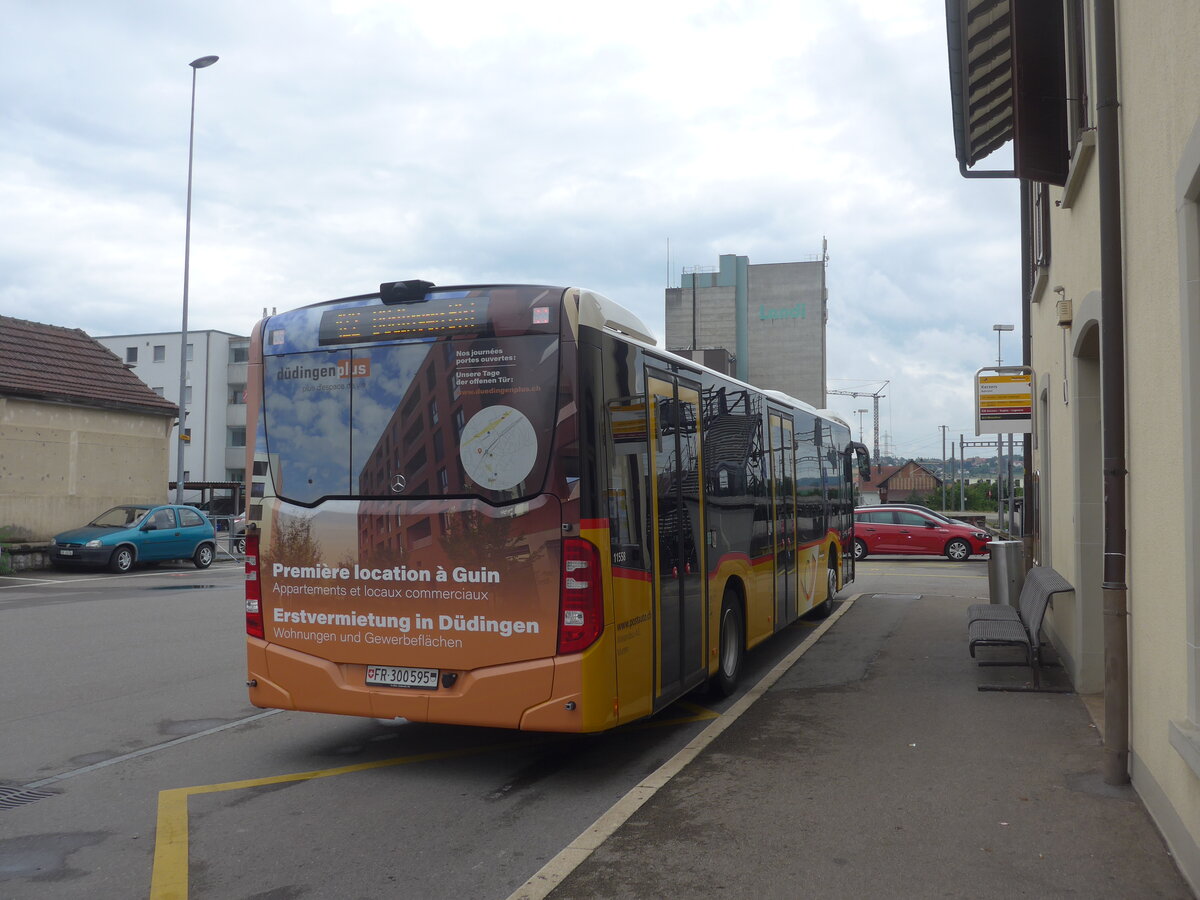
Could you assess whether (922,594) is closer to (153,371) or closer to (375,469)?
(375,469)

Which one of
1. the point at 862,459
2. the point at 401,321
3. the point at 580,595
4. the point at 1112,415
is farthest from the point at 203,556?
the point at 1112,415

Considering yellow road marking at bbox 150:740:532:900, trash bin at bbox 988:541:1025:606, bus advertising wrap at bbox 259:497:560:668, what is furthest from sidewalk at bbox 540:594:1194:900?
trash bin at bbox 988:541:1025:606

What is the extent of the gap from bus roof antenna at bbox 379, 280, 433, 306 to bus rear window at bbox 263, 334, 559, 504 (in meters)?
0.30

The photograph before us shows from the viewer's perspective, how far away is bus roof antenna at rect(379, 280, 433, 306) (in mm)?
6531

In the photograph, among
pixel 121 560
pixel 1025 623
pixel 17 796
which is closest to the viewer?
pixel 17 796

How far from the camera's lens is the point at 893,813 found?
5.42 metres

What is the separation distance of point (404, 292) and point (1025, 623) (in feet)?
22.6

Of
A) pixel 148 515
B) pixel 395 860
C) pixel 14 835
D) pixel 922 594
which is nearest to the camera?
pixel 395 860

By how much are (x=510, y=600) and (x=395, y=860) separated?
1624 millimetres

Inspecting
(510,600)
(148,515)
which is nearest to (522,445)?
(510,600)

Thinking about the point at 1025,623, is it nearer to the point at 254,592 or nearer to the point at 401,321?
the point at 401,321

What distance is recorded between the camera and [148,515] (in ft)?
79.2

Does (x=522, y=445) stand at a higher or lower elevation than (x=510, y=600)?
higher

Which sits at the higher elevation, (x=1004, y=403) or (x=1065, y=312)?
(x=1065, y=312)
